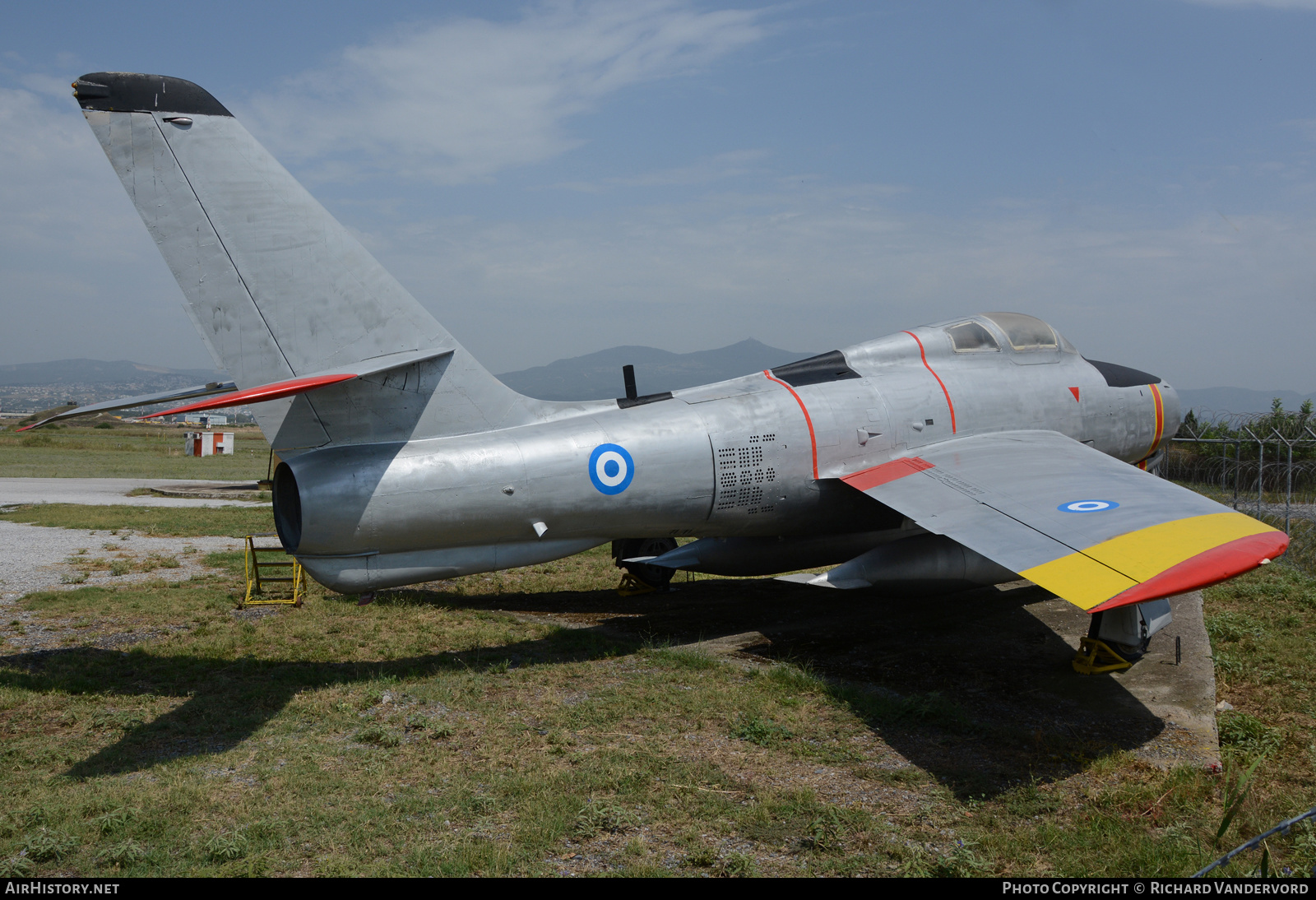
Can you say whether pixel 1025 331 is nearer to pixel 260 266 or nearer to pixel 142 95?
pixel 260 266

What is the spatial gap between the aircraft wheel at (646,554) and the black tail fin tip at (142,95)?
7.85 metres

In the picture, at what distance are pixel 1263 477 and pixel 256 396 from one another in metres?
18.5

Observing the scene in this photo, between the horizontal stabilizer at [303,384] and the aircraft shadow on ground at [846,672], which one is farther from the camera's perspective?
the aircraft shadow on ground at [846,672]

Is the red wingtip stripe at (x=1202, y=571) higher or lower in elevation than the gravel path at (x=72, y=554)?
higher

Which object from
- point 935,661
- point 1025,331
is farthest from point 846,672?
point 1025,331

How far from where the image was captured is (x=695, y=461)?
28.2ft

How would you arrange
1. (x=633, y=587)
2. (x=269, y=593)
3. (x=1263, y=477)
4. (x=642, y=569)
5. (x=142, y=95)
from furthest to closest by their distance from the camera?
1. (x=1263, y=477)
2. (x=642, y=569)
3. (x=633, y=587)
4. (x=269, y=593)
5. (x=142, y=95)

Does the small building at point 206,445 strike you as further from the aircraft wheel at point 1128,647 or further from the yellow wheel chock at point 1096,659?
the aircraft wheel at point 1128,647

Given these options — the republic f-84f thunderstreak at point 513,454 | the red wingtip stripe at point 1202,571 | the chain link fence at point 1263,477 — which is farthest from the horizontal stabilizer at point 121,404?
the chain link fence at point 1263,477

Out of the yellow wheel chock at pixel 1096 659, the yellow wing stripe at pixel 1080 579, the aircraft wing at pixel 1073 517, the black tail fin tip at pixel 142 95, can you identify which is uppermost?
the black tail fin tip at pixel 142 95

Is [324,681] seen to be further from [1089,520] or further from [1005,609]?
[1005,609]

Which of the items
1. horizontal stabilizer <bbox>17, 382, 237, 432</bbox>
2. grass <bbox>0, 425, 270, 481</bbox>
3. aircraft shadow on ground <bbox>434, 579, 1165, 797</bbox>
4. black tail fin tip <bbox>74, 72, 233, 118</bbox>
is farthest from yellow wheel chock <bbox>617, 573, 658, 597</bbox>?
grass <bbox>0, 425, 270, 481</bbox>

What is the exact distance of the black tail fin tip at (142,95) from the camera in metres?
6.93

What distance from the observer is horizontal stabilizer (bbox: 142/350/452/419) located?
5941 millimetres
